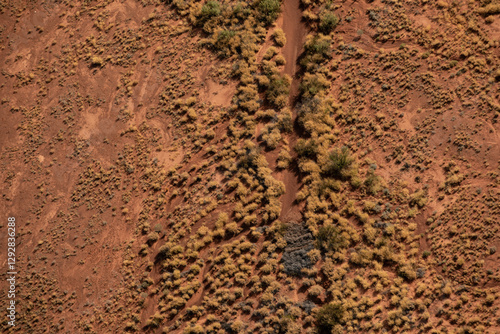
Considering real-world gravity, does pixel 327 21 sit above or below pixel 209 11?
above

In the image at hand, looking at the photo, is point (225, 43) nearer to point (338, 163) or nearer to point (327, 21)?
point (327, 21)

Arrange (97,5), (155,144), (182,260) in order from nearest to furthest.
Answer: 1. (182,260)
2. (155,144)
3. (97,5)

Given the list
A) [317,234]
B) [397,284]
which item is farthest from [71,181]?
[397,284]

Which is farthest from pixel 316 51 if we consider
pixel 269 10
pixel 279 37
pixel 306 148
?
pixel 306 148

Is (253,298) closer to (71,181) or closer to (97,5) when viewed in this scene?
(71,181)

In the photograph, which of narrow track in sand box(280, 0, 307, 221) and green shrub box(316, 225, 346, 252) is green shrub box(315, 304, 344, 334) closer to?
green shrub box(316, 225, 346, 252)

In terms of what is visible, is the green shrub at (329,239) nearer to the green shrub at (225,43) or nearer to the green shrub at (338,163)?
the green shrub at (338,163)
